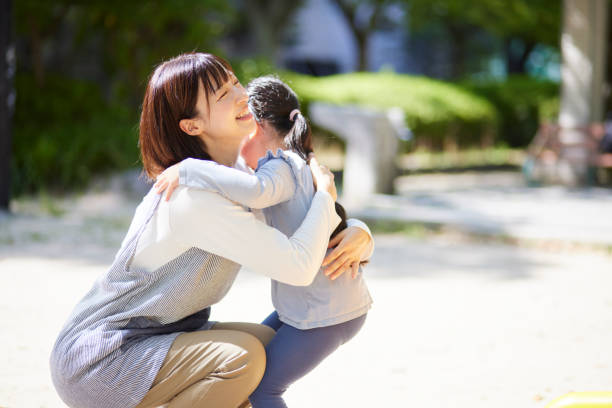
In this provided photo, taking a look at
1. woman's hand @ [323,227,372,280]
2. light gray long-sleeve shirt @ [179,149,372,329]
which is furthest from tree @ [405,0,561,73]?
light gray long-sleeve shirt @ [179,149,372,329]

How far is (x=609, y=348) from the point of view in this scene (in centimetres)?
398

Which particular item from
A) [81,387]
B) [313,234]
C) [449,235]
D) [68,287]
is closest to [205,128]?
[313,234]

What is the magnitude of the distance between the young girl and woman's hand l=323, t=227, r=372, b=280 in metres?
0.03

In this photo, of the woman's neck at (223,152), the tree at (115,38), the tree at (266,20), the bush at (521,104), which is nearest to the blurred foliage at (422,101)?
the bush at (521,104)

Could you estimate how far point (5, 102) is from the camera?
778 centimetres

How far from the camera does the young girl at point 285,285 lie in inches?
84.4

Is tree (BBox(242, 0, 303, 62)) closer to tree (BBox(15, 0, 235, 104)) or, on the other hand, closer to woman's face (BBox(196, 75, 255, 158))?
tree (BBox(15, 0, 235, 104))

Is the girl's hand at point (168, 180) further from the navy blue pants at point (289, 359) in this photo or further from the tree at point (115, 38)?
the tree at point (115, 38)

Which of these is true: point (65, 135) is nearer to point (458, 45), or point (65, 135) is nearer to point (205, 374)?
point (205, 374)

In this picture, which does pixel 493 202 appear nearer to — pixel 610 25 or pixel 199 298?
pixel 610 25

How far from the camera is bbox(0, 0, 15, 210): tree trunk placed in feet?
25.2

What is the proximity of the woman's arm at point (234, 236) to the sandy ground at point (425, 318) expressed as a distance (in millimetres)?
1223

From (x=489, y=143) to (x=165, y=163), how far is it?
14.4 meters

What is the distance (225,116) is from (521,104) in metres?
15.5
